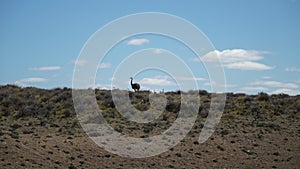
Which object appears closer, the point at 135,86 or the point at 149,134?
the point at 149,134

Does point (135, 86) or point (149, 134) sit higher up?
point (135, 86)

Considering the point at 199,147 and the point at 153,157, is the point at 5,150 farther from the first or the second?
the point at 199,147

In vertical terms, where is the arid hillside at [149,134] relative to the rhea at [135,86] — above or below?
below

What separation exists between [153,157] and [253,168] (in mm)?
5420

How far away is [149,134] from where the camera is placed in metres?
33.8

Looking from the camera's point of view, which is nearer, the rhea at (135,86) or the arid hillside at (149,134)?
the arid hillside at (149,134)

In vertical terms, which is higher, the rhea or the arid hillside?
the rhea

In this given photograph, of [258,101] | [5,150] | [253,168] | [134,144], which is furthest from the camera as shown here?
[258,101]

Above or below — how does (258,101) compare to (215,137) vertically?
above

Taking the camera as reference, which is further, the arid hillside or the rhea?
the rhea

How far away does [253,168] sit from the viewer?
28562 mm

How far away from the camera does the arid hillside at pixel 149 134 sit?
2767 cm

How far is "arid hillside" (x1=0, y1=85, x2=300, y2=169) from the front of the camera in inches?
1089

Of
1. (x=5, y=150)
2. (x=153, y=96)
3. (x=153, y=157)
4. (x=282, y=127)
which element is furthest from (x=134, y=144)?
(x=153, y=96)
